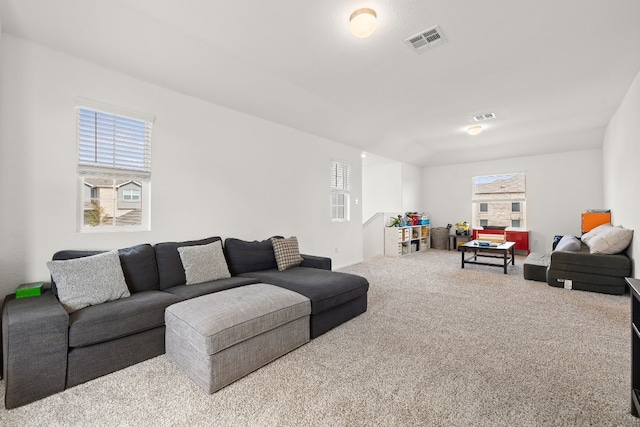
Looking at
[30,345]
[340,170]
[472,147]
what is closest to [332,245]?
[340,170]

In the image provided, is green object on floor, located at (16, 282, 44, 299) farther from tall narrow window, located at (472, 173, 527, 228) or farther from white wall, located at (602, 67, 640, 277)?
tall narrow window, located at (472, 173, 527, 228)

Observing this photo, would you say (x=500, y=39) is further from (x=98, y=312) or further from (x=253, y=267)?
(x=98, y=312)

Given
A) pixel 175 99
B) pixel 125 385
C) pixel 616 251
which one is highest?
pixel 175 99

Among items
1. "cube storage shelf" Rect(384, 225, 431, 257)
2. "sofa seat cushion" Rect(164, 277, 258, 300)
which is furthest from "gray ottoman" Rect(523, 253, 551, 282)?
"sofa seat cushion" Rect(164, 277, 258, 300)

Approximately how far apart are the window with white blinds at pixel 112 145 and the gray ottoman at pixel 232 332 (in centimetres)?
172

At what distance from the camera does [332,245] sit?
5.68m

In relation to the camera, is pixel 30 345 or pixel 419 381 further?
pixel 419 381

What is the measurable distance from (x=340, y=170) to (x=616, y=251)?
14.9ft

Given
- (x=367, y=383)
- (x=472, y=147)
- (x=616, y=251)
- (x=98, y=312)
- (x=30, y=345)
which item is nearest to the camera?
(x=30, y=345)

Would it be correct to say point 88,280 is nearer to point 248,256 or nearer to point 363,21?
point 248,256

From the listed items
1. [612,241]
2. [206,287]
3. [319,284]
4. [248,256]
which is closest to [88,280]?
[206,287]

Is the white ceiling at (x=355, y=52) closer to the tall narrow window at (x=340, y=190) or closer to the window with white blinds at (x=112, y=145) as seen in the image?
the window with white blinds at (x=112, y=145)

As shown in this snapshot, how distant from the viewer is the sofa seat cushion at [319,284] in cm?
267

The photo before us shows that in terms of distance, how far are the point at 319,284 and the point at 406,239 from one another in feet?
17.7
